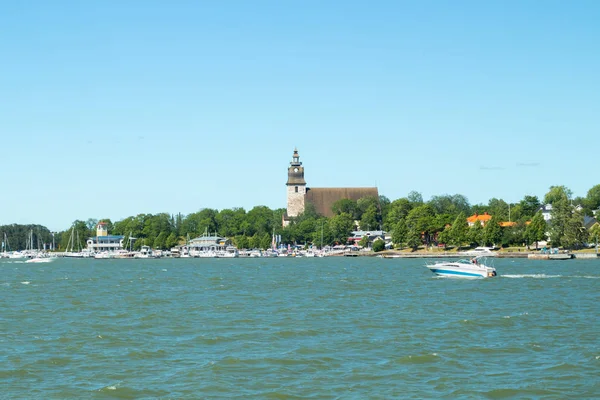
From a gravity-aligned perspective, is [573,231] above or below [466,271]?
above

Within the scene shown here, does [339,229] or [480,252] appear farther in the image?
[339,229]

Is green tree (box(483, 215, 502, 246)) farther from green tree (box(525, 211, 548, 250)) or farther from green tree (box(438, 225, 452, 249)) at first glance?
green tree (box(438, 225, 452, 249))

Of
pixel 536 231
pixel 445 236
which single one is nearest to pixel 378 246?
pixel 445 236

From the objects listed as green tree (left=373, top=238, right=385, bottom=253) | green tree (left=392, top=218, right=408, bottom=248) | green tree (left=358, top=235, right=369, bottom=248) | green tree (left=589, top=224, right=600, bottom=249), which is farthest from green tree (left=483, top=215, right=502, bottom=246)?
green tree (left=358, top=235, right=369, bottom=248)

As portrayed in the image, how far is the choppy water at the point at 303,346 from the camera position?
24219 mm

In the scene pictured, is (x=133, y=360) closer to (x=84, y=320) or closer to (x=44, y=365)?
(x=44, y=365)

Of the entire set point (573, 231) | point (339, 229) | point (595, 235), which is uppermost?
point (339, 229)

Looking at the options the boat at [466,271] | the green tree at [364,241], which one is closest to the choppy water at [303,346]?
the boat at [466,271]

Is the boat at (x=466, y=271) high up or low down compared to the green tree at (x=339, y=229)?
down

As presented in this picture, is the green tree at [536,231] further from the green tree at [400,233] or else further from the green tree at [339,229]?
the green tree at [339,229]

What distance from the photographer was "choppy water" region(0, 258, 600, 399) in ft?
79.5

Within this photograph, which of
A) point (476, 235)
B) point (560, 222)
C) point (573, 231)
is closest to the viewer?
point (573, 231)

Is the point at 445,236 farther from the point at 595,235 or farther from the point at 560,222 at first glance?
the point at 595,235

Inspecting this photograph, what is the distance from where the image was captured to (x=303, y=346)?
31.5m
